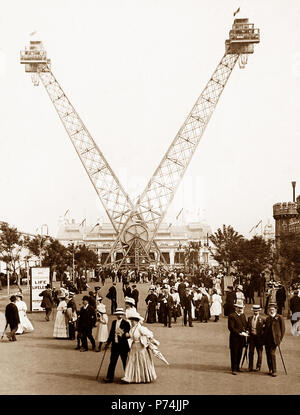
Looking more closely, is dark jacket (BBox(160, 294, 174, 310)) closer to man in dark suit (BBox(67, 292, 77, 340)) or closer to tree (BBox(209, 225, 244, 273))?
man in dark suit (BBox(67, 292, 77, 340))

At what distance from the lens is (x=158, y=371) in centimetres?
1209

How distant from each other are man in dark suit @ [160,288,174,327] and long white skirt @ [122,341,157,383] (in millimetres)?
9524

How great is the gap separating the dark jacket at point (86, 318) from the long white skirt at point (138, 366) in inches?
167

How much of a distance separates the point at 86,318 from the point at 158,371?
11.3ft

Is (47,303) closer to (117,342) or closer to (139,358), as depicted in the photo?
(117,342)

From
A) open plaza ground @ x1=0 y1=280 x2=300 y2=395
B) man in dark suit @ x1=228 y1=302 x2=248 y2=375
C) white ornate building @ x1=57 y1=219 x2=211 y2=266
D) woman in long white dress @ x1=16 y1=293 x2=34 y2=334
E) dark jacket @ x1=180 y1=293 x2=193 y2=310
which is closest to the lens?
open plaza ground @ x1=0 y1=280 x2=300 y2=395

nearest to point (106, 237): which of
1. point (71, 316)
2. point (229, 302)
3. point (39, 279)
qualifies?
point (39, 279)

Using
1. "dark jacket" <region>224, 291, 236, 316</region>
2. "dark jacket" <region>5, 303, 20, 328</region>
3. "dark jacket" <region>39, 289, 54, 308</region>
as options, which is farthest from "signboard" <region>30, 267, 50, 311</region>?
"dark jacket" <region>5, 303, 20, 328</region>

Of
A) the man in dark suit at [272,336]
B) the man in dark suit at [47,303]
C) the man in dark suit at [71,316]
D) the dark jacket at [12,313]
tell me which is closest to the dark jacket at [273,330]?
the man in dark suit at [272,336]

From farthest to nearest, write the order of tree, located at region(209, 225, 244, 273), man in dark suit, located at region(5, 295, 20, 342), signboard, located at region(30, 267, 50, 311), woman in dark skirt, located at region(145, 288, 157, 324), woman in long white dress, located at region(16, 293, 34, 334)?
tree, located at region(209, 225, 244, 273) → signboard, located at region(30, 267, 50, 311) → woman in dark skirt, located at region(145, 288, 157, 324) → woman in long white dress, located at region(16, 293, 34, 334) → man in dark suit, located at region(5, 295, 20, 342)

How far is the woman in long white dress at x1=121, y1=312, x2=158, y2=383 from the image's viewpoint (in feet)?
35.3

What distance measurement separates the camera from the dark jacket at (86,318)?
1495 centimetres

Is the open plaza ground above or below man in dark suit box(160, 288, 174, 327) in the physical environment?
below

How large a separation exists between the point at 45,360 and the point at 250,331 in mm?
4459
